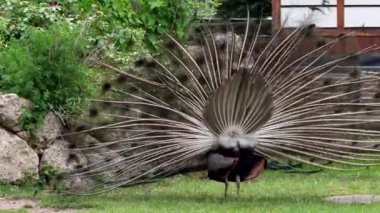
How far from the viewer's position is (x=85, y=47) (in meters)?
11.8

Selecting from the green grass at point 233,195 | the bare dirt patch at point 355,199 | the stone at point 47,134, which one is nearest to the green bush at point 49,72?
the stone at point 47,134

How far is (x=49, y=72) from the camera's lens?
36.8 feet

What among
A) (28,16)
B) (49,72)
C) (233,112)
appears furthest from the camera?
(28,16)

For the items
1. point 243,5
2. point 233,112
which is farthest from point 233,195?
point 243,5

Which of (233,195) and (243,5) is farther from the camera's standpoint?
(243,5)

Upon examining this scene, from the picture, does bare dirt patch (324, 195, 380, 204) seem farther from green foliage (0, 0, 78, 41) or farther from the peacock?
green foliage (0, 0, 78, 41)

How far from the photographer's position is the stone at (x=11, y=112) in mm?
10648

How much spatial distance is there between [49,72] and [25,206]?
2.38 meters

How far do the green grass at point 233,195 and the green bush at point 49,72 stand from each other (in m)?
1.18

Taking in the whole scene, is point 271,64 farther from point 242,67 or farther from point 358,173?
point 358,173

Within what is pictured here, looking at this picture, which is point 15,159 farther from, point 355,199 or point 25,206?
point 355,199

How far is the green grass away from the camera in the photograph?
891 centimetres

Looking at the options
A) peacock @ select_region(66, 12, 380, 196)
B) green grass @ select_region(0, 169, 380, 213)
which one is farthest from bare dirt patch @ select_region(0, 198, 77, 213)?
peacock @ select_region(66, 12, 380, 196)

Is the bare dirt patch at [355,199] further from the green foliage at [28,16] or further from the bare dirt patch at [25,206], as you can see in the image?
the green foliage at [28,16]
